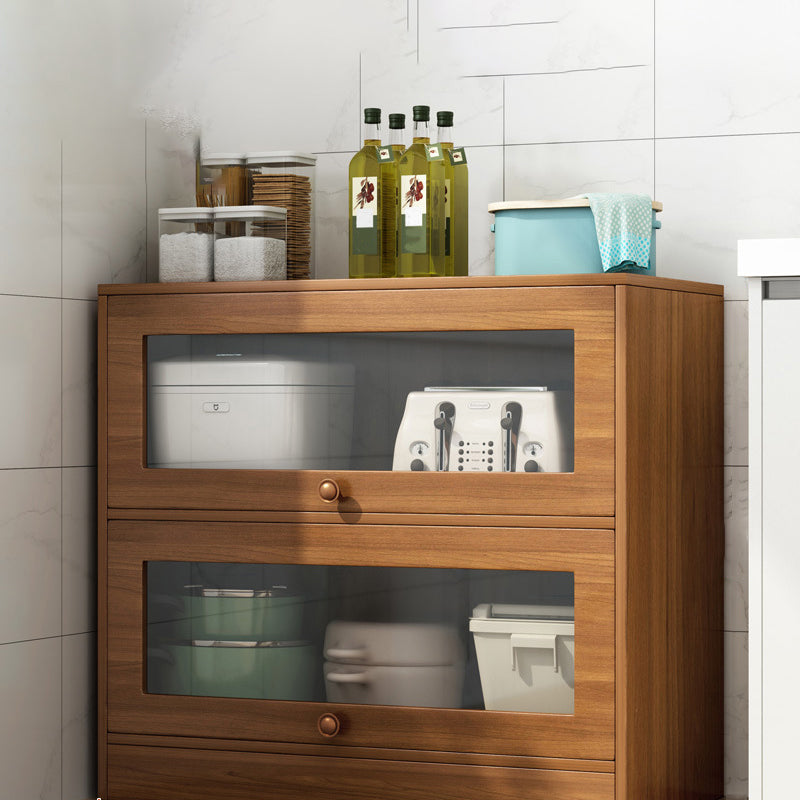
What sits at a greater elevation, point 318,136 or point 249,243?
point 318,136

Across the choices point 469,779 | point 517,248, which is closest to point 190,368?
point 517,248

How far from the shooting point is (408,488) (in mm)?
1932

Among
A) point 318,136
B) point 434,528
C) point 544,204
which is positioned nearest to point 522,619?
point 434,528

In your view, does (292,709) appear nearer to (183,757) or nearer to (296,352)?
(183,757)

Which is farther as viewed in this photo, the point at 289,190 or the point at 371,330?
the point at 289,190

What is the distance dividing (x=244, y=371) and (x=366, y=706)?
0.59 m

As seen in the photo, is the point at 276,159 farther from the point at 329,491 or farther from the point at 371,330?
the point at 329,491

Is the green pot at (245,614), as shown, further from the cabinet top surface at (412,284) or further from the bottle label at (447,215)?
the bottle label at (447,215)

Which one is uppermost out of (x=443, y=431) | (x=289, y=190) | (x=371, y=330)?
(x=289, y=190)

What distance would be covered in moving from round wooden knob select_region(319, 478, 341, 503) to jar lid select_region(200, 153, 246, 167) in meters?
0.63

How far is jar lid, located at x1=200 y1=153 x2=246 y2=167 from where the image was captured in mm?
2176

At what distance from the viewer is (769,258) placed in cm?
149

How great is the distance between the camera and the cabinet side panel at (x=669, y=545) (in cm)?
182

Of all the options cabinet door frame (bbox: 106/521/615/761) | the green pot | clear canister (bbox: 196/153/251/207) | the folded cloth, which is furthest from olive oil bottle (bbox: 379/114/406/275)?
the green pot
